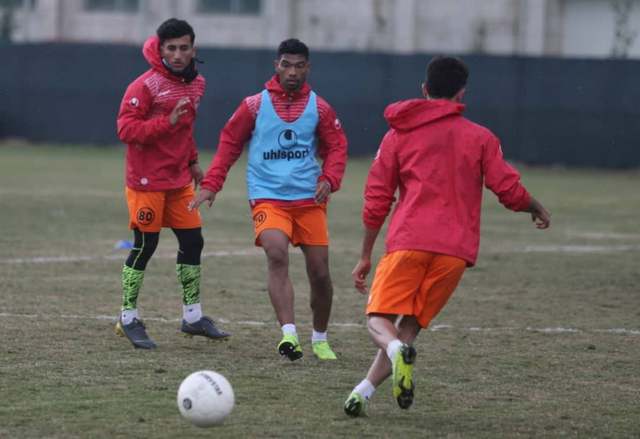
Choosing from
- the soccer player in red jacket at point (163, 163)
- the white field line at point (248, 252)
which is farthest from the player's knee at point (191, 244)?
the white field line at point (248, 252)

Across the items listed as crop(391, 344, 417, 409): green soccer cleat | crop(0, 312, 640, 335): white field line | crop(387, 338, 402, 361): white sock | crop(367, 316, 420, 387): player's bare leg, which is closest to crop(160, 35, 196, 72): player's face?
crop(0, 312, 640, 335): white field line

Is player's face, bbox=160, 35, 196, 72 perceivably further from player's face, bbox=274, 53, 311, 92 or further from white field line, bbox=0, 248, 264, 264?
white field line, bbox=0, 248, 264, 264

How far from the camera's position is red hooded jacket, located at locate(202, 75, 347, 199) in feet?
27.7

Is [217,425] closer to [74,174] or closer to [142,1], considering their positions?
[74,174]

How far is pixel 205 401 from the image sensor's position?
6242mm

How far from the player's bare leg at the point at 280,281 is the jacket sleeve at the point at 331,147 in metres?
0.47

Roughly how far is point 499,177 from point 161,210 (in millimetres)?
2952

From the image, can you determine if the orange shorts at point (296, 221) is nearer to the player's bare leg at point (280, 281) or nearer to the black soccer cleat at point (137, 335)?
the player's bare leg at point (280, 281)

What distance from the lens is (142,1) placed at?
4919 cm

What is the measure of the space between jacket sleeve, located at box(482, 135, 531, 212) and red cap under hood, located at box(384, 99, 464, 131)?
25 cm

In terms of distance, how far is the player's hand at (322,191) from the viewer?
8.45 metres

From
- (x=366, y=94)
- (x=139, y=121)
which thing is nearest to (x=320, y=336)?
(x=139, y=121)

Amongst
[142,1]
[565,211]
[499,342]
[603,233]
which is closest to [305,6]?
[142,1]

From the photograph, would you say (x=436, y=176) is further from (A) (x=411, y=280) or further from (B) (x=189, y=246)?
(B) (x=189, y=246)
